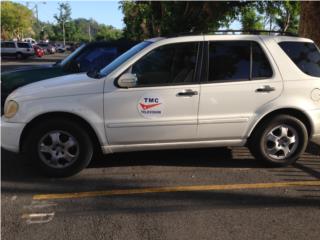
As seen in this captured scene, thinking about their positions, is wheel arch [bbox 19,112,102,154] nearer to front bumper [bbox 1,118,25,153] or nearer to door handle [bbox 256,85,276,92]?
front bumper [bbox 1,118,25,153]

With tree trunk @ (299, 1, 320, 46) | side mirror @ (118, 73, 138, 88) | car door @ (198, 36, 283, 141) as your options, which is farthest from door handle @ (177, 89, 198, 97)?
tree trunk @ (299, 1, 320, 46)

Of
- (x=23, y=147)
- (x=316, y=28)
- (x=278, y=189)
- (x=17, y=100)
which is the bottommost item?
(x=278, y=189)

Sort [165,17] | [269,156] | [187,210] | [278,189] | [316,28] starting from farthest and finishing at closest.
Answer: [165,17], [316,28], [269,156], [278,189], [187,210]

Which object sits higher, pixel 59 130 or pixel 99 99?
pixel 99 99

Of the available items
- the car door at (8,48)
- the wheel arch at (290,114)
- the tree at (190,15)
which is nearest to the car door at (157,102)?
the wheel arch at (290,114)

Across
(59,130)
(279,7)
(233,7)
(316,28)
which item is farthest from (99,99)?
(279,7)

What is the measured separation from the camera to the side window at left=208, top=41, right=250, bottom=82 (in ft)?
19.5

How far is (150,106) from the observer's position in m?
5.70

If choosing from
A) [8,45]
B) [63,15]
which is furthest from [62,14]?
[8,45]

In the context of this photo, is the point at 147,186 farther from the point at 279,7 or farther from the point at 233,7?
the point at 279,7

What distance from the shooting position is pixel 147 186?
17.8 feet

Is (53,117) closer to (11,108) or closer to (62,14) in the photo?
(11,108)

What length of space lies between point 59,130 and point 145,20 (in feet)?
122

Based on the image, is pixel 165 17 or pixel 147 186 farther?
pixel 165 17
